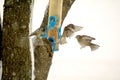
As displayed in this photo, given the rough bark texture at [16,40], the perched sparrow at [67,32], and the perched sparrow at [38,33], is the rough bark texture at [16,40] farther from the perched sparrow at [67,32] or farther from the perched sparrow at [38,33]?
the perched sparrow at [67,32]

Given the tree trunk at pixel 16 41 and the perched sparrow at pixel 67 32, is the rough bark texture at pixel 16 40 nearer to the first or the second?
the tree trunk at pixel 16 41

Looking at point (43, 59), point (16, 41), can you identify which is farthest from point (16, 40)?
point (43, 59)

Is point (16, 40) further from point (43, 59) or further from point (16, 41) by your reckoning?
point (43, 59)

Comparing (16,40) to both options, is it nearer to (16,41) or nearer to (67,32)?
(16,41)

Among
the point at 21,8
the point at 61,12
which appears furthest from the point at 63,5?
the point at 21,8

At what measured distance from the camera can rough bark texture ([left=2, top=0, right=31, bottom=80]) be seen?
0.78 metres

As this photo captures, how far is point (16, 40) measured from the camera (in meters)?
0.79

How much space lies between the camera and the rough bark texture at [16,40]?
0.78 metres

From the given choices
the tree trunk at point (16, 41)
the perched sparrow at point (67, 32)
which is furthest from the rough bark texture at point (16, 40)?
the perched sparrow at point (67, 32)

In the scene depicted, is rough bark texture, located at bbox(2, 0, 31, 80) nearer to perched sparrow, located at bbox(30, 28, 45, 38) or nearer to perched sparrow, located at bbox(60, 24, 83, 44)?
perched sparrow, located at bbox(30, 28, 45, 38)

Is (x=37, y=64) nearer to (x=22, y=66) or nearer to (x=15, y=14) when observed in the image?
(x=22, y=66)

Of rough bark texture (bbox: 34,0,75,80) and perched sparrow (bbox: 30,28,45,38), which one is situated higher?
perched sparrow (bbox: 30,28,45,38)

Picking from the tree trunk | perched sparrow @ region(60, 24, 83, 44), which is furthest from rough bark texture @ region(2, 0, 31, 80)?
perched sparrow @ region(60, 24, 83, 44)

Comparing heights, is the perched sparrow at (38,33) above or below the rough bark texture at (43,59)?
above
